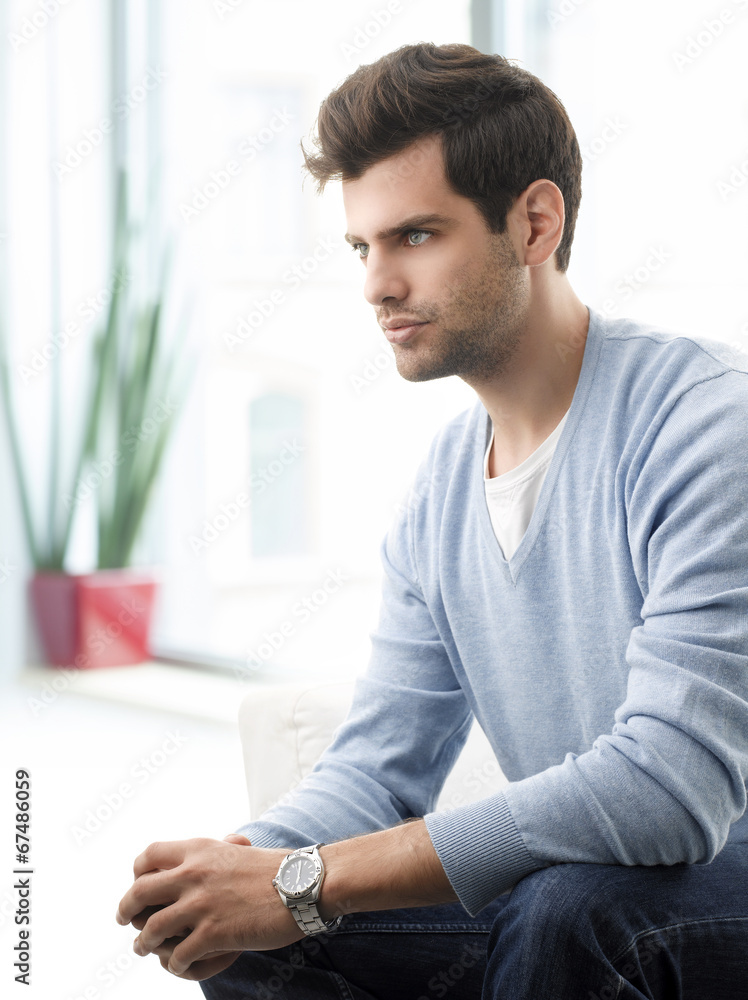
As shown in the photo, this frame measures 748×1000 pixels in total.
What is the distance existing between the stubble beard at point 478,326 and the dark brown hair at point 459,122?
2.5 inches

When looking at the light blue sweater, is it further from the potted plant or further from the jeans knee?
the potted plant

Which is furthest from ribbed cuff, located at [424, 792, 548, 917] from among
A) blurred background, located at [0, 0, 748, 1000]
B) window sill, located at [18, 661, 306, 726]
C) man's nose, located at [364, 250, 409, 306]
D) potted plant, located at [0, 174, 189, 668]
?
potted plant, located at [0, 174, 189, 668]

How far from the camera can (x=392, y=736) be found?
136 centimetres

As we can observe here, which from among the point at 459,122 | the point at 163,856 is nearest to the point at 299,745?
the point at 163,856

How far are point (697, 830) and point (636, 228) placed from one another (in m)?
1.96

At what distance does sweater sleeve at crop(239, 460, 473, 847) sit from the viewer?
127 centimetres

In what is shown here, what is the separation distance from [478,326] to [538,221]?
19 centimetres

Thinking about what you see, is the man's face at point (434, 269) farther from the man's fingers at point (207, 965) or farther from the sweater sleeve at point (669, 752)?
the man's fingers at point (207, 965)

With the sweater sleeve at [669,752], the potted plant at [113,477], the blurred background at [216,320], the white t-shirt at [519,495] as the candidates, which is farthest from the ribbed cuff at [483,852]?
the potted plant at [113,477]

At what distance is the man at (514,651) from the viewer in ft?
3.23

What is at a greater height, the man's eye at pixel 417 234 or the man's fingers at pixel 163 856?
the man's eye at pixel 417 234

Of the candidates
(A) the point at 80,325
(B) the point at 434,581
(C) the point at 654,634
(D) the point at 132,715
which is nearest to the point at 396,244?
(B) the point at 434,581

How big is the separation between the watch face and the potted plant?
3.12m

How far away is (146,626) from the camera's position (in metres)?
4.26
